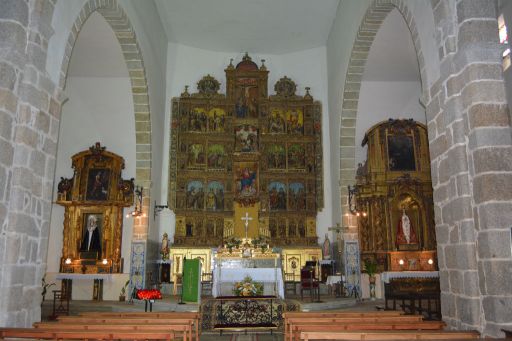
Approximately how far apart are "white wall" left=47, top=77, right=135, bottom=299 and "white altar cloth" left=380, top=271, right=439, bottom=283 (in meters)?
7.63

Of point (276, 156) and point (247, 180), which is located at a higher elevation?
point (276, 156)

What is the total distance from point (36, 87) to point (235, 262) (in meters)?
7.95

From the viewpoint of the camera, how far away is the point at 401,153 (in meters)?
14.8

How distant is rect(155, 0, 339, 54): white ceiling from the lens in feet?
48.0

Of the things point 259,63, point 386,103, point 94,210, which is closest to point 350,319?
point 94,210

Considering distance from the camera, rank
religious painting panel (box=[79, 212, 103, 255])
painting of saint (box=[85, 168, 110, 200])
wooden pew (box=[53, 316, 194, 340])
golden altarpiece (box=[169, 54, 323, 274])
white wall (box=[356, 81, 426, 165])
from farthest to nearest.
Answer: white wall (box=[356, 81, 426, 165]), golden altarpiece (box=[169, 54, 323, 274]), painting of saint (box=[85, 168, 110, 200]), religious painting panel (box=[79, 212, 103, 255]), wooden pew (box=[53, 316, 194, 340])

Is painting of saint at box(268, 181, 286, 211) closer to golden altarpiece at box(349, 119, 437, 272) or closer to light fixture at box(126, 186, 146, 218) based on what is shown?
golden altarpiece at box(349, 119, 437, 272)

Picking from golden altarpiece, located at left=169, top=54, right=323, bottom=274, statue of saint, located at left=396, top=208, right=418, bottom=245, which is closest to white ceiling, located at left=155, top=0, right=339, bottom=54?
golden altarpiece, located at left=169, top=54, right=323, bottom=274

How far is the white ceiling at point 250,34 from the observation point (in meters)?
14.0

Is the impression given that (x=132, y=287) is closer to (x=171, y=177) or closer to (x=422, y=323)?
(x=171, y=177)

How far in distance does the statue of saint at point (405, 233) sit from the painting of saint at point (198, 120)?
7.06 metres

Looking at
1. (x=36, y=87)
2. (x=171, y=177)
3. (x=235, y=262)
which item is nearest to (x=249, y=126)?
(x=171, y=177)

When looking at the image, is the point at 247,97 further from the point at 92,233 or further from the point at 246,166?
the point at 92,233

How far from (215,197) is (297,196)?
2.69m
